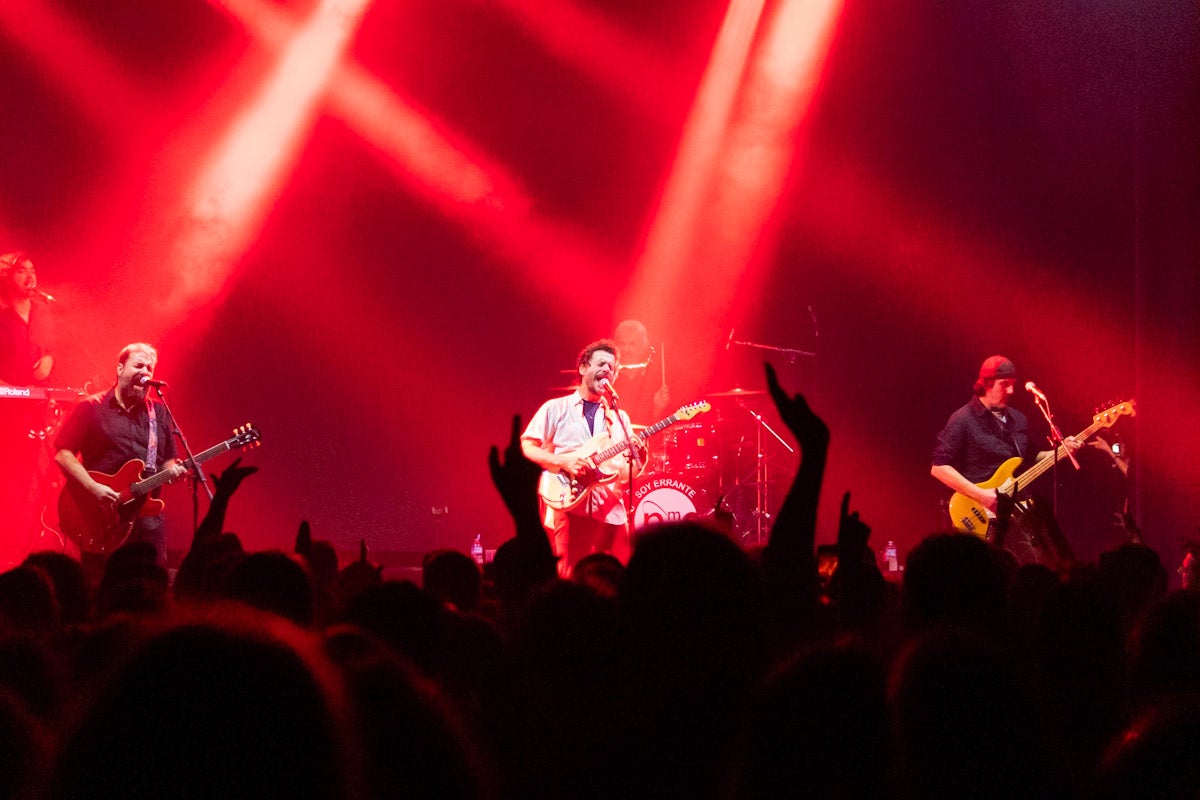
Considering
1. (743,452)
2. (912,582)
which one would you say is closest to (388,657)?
(912,582)

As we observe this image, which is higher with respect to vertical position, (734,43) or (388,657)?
(734,43)

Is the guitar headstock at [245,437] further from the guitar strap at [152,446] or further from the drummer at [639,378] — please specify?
the drummer at [639,378]

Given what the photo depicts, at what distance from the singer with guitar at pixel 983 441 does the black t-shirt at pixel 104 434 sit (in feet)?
21.6

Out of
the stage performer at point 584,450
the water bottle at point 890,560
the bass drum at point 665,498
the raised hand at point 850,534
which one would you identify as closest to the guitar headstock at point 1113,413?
the water bottle at point 890,560

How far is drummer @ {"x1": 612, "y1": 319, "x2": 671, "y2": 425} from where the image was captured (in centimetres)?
1159

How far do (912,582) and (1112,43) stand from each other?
9.69 metres

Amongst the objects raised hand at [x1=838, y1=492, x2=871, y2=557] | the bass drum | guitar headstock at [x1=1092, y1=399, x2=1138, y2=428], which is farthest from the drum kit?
raised hand at [x1=838, y1=492, x2=871, y2=557]

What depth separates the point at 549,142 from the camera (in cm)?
1304

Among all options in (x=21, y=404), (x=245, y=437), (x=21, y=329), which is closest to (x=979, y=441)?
(x=245, y=437)

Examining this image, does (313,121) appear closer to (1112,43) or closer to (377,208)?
(377,208)

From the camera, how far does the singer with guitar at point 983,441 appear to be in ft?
31.0

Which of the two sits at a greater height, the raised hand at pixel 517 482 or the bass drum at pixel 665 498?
the raised hand at pixel 517 482

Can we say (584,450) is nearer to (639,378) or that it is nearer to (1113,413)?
(639,378)

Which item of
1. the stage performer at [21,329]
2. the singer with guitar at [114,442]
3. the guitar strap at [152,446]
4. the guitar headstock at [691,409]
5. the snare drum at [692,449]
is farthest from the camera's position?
the snare drum at [692,449]
